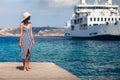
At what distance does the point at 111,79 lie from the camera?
18.9m

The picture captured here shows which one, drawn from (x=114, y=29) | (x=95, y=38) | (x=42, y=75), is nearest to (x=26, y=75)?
(x=42, y=75)

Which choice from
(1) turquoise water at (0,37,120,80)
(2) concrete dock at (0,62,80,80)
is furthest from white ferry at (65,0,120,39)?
(2) concrete dock at (0,62,80,80)

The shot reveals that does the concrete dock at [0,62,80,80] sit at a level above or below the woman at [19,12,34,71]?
below

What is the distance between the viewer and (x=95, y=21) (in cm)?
8325

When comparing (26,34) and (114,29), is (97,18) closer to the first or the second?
(114,29)

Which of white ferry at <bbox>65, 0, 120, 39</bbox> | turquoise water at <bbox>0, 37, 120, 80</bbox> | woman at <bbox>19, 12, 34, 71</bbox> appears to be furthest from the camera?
white ferry at <bbox>65, 0, 120, 39</bbox>

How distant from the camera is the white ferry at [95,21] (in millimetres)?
73981

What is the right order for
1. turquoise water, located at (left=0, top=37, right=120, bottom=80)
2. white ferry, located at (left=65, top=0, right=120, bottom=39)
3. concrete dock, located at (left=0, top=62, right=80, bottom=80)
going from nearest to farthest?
concrete dock, located at (left=0, top=62, right=80, bottom=80), turquoise water, located at (left=0, top=37, right=120, bottom=80), white ferry, located at (left=65, top=0, right=120, bottom=39)

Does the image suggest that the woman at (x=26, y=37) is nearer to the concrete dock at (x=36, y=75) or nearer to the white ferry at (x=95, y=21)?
the concrete dock at (x=36, y=75)

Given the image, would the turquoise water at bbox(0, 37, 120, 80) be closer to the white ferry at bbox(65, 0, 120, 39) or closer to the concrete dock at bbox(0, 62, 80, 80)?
the concrete dock at bbox(0, 62, 80, 80)

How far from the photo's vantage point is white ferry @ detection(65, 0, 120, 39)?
7398 cm

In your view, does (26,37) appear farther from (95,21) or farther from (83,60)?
(95,21)

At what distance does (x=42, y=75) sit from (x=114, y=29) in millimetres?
65124

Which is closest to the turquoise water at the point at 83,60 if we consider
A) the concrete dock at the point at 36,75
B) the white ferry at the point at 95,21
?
the concrete dock at the point at 36,75
